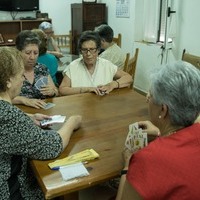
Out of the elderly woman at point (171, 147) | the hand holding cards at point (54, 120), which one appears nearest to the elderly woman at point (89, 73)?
the hand holding cards at point (54, 120)

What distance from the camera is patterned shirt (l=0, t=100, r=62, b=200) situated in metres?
1.17

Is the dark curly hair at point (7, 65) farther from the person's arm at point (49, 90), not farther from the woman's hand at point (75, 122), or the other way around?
the person's arm at point (49, 90)

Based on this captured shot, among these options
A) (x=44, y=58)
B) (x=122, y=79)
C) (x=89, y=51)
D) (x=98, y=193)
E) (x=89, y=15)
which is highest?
(x=89, y=15)

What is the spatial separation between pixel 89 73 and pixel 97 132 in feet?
3.37

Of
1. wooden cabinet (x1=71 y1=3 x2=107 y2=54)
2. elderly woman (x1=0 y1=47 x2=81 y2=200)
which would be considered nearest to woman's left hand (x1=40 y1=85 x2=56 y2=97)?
elderly woman (x1=0 y1=47 x2=81 y2=200)

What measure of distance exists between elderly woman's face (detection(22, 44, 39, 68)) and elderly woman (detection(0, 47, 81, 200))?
2.70 ft

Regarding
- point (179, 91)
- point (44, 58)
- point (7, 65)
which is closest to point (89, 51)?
point (44, 58)

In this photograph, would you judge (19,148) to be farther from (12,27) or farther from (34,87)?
(12,27)

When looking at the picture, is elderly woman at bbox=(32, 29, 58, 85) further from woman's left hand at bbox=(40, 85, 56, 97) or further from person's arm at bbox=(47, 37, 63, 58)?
person's arm at bbox=(47, 37, 63, 58)

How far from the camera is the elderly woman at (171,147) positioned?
823mm

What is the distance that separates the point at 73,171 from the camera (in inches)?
47.0

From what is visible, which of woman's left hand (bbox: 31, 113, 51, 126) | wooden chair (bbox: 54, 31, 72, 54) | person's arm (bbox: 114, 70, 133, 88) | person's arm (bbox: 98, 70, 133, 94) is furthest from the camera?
wooden chair (bbox: 54, 31, 72, 54)

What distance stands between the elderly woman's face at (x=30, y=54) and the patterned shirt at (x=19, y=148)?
1.00 m

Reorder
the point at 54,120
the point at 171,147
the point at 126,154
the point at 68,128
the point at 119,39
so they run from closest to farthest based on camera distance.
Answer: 1. the point at 171,147
2. the point at 126,154
3. the point at 68,128
4. the point at 54,120
5. the point at 119,39
